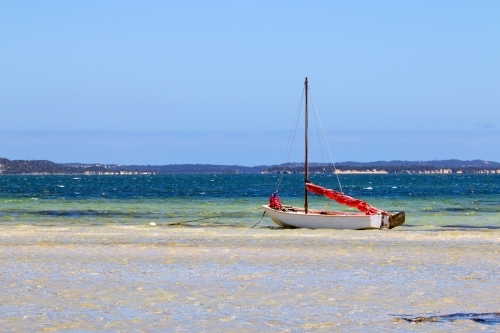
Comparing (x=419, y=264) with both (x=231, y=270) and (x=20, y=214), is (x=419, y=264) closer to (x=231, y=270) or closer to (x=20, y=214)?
(x=231, y=270)

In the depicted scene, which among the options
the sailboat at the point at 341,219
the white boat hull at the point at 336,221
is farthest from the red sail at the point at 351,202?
the white boat hull at the point at 336,221

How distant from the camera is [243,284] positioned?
799 inches

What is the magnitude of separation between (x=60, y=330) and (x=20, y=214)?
46.7m

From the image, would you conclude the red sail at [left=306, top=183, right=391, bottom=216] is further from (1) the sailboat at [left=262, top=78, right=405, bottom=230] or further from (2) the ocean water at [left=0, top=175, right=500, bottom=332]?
(2) the ocean water at [left=0, top=175, right=500, bottom=332]

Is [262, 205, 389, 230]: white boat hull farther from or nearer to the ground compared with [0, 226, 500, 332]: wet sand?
farther from the ground

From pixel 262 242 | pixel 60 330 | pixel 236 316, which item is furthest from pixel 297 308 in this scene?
pixel 262 242

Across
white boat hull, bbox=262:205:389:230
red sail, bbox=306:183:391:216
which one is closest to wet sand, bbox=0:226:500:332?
white boat hull, bbox=262:205:389:230

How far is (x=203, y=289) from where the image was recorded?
64.0ft

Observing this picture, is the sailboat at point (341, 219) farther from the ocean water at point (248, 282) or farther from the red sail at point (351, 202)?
the ocean water at point (248, 282)

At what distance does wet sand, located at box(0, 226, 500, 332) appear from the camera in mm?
15695

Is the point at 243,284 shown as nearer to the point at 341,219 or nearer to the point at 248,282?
the point at 248,282

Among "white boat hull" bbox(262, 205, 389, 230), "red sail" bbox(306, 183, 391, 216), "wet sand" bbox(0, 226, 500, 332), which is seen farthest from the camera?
"red sail" bbox(306, 183, 391, 216)

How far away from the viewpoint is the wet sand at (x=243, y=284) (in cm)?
1570

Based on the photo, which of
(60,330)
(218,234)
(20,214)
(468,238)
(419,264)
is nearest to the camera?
(60,330)
